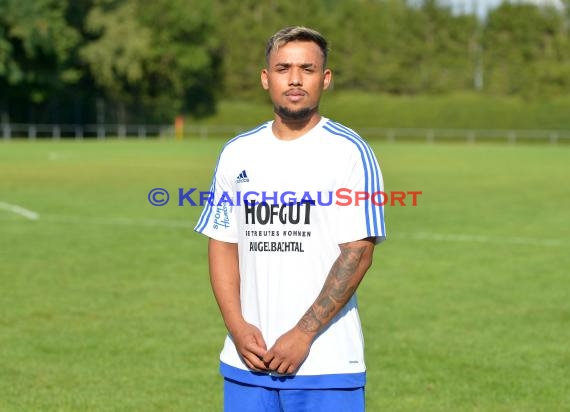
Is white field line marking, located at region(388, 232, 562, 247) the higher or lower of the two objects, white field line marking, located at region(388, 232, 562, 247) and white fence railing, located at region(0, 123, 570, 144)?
the higher

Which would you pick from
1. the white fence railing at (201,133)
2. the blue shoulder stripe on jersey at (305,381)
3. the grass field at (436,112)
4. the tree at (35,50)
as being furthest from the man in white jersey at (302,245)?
the grass field at (436,112)

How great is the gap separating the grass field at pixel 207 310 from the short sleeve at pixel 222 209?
328 centimetres

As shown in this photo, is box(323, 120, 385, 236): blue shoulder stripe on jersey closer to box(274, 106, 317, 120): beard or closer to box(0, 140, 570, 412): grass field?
box(274, 106, 317, 120): beard

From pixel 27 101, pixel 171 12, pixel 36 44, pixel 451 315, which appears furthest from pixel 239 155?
pixel 171 12

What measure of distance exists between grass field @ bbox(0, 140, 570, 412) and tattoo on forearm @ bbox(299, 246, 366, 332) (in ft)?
11.4

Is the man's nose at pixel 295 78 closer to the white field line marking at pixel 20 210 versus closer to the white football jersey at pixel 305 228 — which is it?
the white football jersey at pixel 305 228

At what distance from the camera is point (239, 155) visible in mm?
4090

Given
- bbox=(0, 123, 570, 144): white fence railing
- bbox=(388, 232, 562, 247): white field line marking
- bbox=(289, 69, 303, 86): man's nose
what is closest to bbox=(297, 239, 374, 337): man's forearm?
bbox=(289, 69, 303, 86): man's nose

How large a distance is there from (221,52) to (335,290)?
88256 millimetres

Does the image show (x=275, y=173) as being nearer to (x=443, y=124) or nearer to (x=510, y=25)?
(x=443, y=124)

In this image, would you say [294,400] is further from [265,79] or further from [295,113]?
[265,79]

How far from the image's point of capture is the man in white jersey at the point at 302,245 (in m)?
3.95

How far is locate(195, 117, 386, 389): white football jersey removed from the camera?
3959mm

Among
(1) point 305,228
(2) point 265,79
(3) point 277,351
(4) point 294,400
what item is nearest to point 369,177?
(1) point 305,228
